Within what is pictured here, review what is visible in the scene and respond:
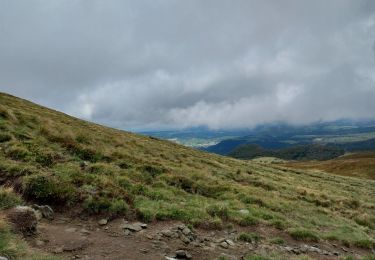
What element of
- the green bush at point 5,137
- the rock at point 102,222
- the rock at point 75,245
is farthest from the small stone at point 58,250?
the green bush at point 5,137

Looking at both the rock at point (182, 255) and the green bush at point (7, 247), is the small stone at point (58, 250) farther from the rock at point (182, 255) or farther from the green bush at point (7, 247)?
the rock at point (182, 255)

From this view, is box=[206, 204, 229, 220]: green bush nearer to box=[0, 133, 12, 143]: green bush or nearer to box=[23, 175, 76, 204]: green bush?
box=[23, 175, 76, 204]: green bush

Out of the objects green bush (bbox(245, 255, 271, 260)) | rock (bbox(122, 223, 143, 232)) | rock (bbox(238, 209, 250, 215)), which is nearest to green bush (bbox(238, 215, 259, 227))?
rock (bbox(238, 209, 250, 215))

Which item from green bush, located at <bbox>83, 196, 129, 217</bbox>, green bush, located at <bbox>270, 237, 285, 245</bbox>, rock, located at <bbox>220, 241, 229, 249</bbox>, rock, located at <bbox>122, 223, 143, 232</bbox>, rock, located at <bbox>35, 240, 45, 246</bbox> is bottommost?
green bush, located at <bbox>270, 237, 285, 245</bbox>

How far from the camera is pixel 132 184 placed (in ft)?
58.6

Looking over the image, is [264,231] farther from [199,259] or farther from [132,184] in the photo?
[132,184]

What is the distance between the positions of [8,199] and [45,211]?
144 centimetres

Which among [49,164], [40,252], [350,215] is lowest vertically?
[350,215]

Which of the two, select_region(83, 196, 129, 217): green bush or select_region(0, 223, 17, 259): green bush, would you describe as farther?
select_region(83, 196, 129, 217): green bush

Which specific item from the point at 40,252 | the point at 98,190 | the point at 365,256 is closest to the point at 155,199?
the point at 98,190

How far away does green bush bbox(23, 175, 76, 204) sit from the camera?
560 inches

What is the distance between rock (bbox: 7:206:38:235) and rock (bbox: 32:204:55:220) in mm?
1818

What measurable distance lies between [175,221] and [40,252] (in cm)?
606

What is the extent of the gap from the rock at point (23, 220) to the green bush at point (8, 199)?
975mm
